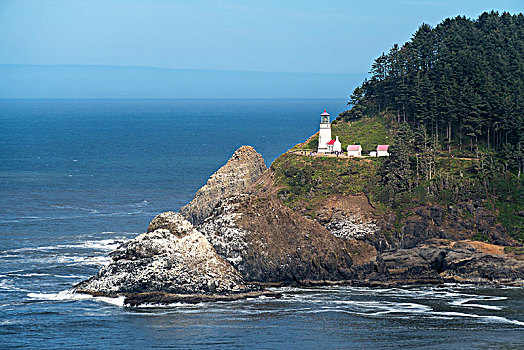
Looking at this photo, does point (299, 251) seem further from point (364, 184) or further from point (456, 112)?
point (456, 112)

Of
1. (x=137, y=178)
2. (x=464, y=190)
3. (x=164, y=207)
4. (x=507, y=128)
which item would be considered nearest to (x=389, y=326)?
(x=464, y=190)

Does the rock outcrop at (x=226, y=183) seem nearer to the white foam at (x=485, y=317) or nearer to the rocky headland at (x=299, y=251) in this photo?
the rocky headland at (x=299, y=251)

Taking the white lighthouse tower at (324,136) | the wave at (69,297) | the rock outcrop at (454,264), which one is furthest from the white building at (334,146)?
the wave at (69,297)

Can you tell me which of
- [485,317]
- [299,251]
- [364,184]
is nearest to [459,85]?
[364,184]

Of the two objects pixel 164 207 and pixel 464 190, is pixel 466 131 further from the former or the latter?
pixel 164 207

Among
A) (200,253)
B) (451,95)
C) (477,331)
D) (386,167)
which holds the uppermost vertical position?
(451,95)

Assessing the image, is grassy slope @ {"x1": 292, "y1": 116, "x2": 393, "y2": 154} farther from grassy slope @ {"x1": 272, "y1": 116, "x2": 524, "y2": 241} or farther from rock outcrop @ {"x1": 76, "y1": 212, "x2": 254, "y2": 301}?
rock outcrop @ {"x1": 76, "y1": 212, "x2": 254, "y2": 301}

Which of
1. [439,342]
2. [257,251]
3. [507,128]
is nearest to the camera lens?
[439,342]
